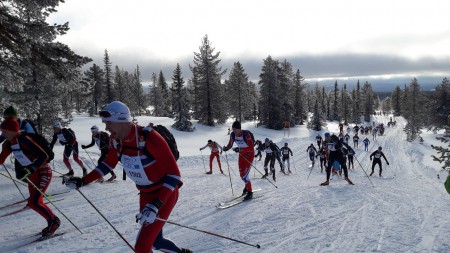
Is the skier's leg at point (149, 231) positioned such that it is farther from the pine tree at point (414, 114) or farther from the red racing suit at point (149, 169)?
the pine tree at point (414, 114)

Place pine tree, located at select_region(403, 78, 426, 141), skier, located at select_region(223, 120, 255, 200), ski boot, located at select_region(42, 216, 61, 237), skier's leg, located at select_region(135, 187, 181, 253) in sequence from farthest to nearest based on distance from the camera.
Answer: pine tree, located at select_region(403, 78, 426, 141) → skier, located at select_region(223, 120, 255, 200) → ski boot, located at select_region(42, 216, 61, 237) → skier's leg, located at select_region(135, 187, 181, 253)

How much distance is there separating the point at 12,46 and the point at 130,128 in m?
8.19

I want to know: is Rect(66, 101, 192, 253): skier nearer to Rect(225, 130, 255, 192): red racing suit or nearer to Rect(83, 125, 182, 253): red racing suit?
Rect(83, 125, 182, 253): red racing suit

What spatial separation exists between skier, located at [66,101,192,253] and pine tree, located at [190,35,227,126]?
142 feet

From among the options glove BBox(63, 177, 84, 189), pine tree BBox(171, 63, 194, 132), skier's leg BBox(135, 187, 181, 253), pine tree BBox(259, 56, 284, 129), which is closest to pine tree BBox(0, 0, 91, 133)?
glove BBox(63, 177, 84, 189)

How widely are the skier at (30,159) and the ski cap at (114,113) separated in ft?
10.7

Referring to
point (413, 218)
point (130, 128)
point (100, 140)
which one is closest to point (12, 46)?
point (100, 140)

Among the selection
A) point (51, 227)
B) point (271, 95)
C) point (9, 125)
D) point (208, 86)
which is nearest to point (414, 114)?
point (271, 95)

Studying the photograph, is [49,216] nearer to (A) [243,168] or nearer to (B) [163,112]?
(A) [243,168]

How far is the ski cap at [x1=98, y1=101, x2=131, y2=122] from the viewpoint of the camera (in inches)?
156

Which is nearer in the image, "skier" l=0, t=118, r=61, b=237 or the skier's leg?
the skier's leg

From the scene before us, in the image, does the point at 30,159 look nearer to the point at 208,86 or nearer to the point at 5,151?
the point at 5,151

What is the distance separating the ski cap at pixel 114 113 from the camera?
3.96m

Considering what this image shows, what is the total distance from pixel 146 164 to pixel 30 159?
378cm
